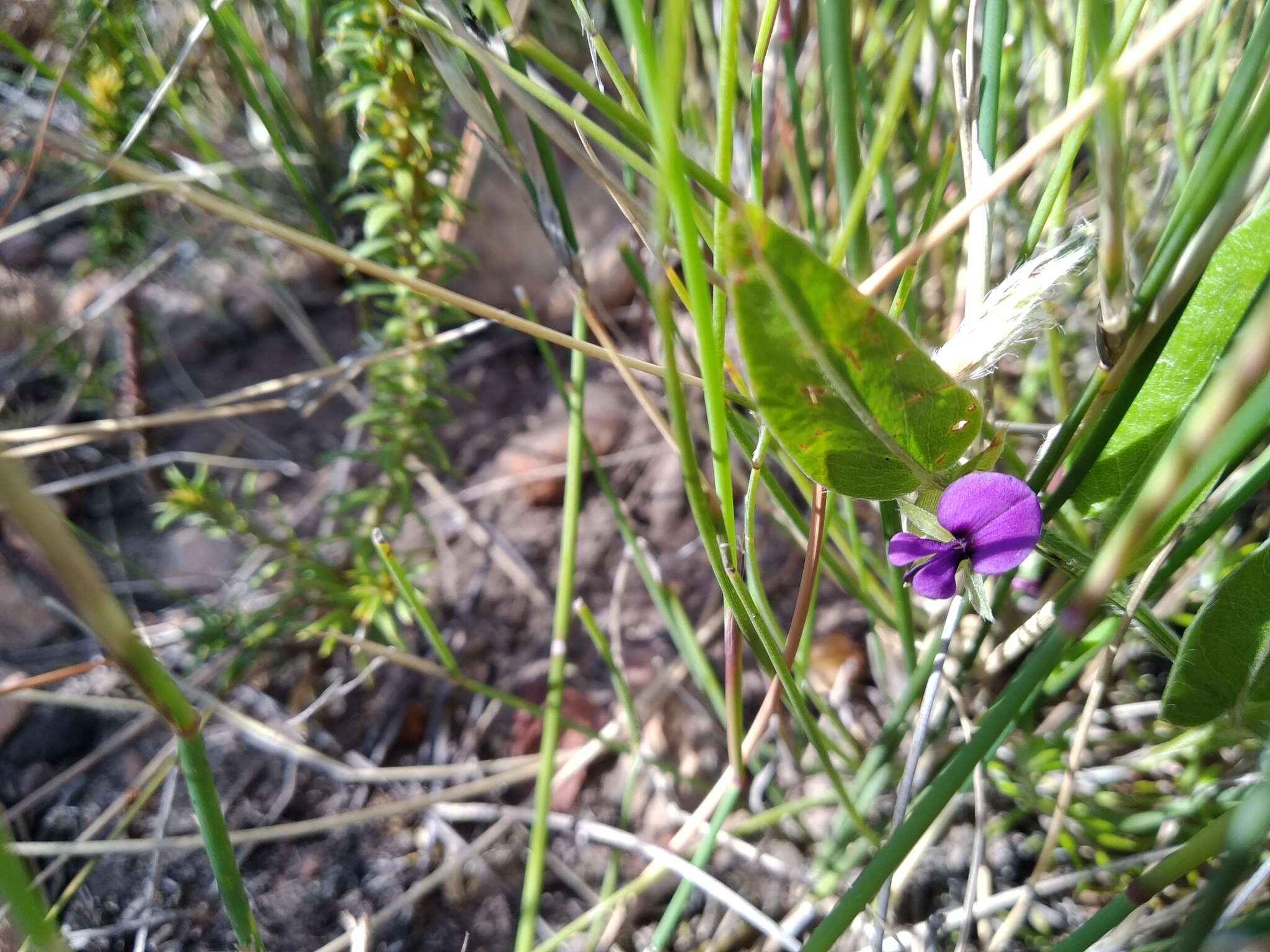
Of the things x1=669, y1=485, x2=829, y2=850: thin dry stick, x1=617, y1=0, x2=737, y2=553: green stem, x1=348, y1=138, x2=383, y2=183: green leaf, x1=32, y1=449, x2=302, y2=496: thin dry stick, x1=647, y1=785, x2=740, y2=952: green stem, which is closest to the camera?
x1=617, y1=0, x2=737, y2=553: green stem

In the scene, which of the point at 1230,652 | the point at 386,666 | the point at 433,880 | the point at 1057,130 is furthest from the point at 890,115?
the point at 386,666

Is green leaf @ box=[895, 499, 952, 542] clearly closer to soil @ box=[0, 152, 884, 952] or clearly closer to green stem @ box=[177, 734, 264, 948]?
green stem @ box=[177, 734, 264, 948]

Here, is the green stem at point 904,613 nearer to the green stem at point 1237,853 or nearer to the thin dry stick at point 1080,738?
the thin dry stick at point 1080,738

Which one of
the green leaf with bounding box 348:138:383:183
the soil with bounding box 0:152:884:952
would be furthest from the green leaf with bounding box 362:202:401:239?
the soil with bounding box 0:152:884:952

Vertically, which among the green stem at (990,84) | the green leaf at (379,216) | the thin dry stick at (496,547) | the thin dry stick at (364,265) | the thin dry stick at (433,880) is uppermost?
the green stem at (990,84)

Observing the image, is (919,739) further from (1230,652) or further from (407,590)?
(407,590)

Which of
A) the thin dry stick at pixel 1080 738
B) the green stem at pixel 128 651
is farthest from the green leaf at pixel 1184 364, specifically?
the green stem at pixel 128 651
